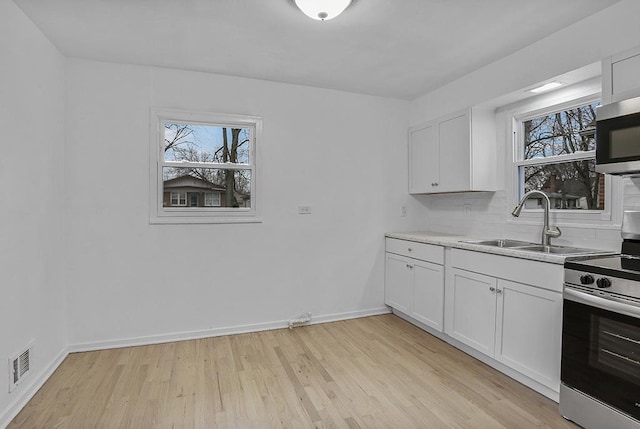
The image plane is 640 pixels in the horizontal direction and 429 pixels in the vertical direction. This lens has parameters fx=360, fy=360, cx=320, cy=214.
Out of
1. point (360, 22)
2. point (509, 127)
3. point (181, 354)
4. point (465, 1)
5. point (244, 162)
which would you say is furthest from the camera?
point (244, 162)

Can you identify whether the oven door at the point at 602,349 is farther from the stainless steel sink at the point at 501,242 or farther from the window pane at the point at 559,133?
the window pane at the point at 559,133

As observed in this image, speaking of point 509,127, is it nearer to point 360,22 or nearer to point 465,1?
point 465,1

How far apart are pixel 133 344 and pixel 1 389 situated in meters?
1.14

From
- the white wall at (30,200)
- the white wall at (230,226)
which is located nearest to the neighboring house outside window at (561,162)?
the white wall at (230,226)

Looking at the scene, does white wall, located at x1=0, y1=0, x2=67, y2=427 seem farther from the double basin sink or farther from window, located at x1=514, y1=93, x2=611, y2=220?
window, located at x1=514, y1=93, x2=611, y2=220

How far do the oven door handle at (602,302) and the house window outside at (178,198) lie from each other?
9.73 feet

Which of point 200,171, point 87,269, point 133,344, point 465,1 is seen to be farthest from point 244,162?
point 465,1

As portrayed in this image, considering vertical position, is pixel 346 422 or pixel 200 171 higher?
pixel 200 171

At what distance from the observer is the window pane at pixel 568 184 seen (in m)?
2.57

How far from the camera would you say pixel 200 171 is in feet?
11.0

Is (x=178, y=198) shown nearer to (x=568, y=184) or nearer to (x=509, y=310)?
(x=509, y=310)

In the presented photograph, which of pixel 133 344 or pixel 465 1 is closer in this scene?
pixel 465 1

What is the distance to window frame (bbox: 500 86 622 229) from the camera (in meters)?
2.43

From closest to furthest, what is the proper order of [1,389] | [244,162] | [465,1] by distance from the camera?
[1,389], [465,1], [244,162]
